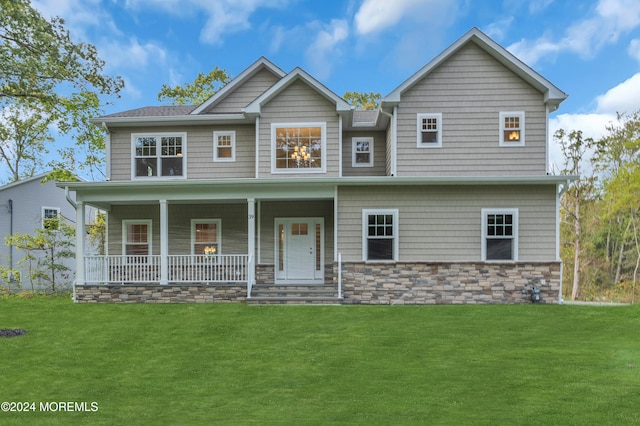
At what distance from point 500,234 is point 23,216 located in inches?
792

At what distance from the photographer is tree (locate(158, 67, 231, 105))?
26.6m

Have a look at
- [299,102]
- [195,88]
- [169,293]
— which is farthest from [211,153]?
[195,88]

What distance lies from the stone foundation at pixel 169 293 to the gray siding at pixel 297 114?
3.70 metres

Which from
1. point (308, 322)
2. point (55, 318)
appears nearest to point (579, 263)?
point (308, 322)

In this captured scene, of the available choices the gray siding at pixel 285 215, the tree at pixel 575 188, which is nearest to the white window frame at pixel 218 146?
the gray siding at pixel 285 215

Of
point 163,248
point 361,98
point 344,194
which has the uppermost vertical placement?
point 361,98

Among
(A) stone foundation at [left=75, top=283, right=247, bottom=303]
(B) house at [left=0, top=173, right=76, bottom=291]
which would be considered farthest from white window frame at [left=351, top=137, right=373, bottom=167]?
(B) house at [left=0, top=173, right=76, bottom=291]

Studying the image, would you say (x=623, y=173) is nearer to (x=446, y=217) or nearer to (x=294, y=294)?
(x=446, y=217)

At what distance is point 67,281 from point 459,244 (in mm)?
17362

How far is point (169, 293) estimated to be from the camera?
12266mm

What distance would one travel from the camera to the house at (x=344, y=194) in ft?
39.8

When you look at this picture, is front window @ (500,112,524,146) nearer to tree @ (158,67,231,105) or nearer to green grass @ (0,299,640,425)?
green grass @ (0,299,640,425)

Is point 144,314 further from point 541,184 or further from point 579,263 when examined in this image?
point 579,263

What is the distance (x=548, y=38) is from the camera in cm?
2559
